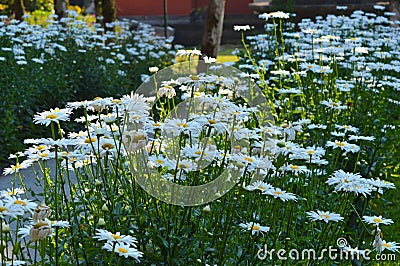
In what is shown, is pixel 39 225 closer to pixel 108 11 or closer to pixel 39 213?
pixel 39 213

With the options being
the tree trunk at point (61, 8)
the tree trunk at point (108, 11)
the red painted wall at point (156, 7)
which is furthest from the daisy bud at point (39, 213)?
the red painted wall at point (156, 7)

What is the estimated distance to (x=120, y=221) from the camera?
2.44 m

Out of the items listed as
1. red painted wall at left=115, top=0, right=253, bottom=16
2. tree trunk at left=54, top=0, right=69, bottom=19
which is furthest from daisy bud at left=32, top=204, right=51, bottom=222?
red painted wall at left=115, top=0, right=253, bottom=16

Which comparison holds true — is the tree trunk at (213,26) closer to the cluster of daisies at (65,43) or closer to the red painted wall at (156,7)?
the cluster of daisies at (65,43)

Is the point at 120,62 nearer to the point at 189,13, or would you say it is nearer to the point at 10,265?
the point at 10,265

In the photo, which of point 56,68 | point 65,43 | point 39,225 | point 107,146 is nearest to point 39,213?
point 39,225

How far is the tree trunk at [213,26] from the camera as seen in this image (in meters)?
8.34

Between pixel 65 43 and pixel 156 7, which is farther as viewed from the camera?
pixel 156 7

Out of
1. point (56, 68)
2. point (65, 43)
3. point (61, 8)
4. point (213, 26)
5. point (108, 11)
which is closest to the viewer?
point (56, 68)

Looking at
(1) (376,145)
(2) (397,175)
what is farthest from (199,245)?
(2) (397,175)

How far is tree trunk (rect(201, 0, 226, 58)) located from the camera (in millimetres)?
8336

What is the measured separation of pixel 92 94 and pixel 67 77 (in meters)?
0.42

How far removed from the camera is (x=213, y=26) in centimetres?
848

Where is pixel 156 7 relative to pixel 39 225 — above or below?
below
